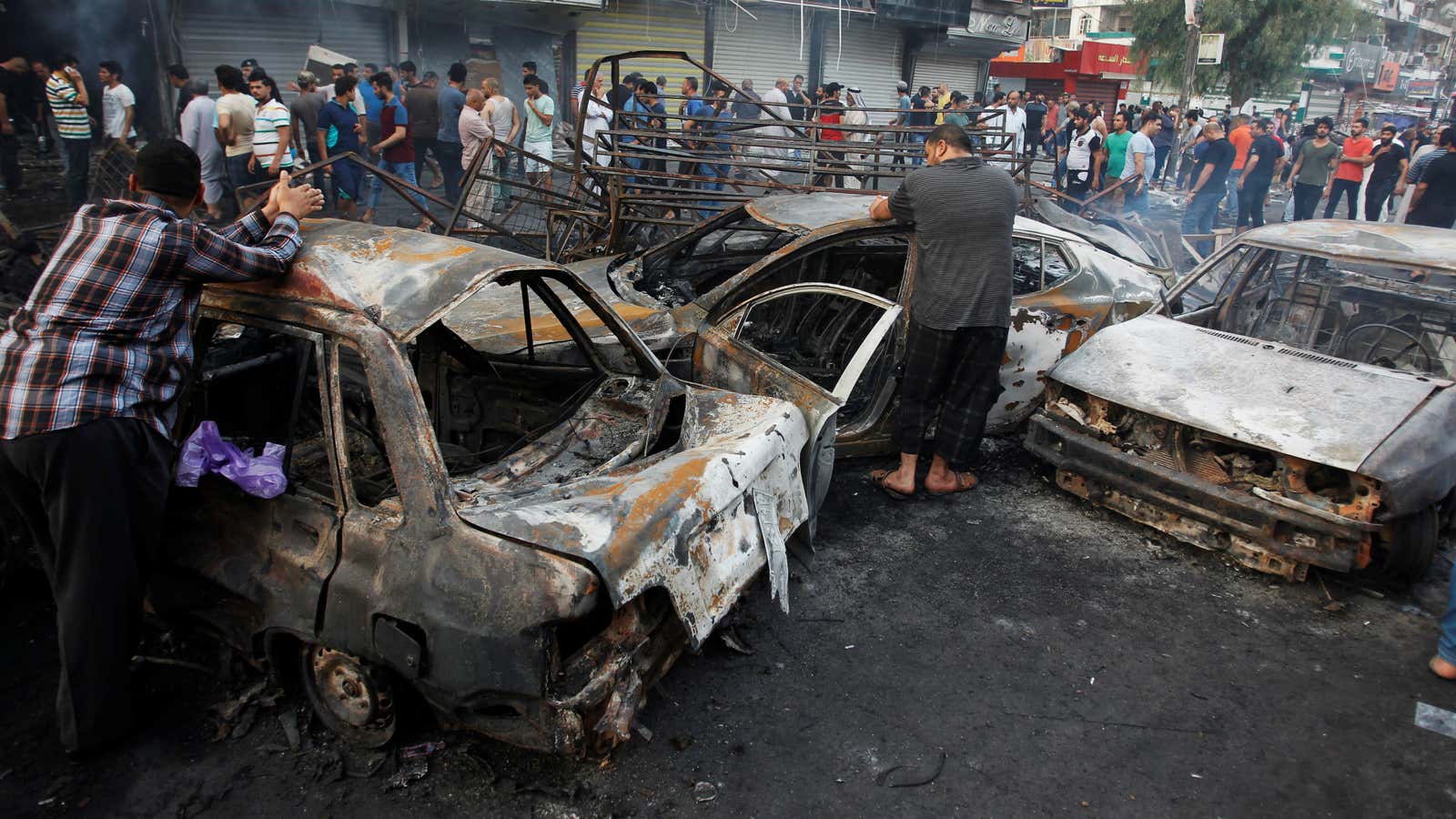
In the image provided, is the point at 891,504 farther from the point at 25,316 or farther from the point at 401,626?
the point at 25,316

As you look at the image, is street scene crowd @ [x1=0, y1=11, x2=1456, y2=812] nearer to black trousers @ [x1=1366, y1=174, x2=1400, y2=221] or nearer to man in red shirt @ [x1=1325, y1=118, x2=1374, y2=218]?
black trousers @ [x1=1366, y1=174, x2=1400, y2=221]

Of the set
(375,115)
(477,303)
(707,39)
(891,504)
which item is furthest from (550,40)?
(891,504)

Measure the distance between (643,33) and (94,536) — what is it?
16.9 m

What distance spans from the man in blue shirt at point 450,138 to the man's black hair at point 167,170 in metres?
8.29

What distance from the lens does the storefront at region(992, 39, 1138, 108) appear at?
3017 centimetres

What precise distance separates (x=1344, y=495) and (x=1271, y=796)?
1.61 metres

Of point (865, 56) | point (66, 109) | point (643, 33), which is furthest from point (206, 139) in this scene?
point (865, 56)

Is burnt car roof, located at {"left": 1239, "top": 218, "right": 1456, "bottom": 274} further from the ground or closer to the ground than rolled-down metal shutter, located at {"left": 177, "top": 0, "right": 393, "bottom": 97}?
closer to the ground

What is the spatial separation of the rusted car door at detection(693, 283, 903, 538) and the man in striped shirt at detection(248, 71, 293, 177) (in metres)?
6.10

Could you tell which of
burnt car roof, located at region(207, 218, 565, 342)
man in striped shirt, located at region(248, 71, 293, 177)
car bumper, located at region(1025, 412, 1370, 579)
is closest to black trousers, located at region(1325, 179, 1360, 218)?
car bumper, located at region(1025, 412, 1370, 579)

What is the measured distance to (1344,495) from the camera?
3.79 m

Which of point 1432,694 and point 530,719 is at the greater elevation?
point 530,719

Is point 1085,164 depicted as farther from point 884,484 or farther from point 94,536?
point 94,536

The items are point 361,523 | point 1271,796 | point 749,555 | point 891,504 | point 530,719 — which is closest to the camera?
point 530,719
